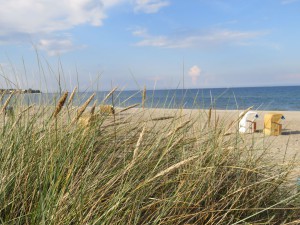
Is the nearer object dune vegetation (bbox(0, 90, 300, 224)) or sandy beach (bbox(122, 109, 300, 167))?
dune vegetation (bbox(0, 90, 300, 224))

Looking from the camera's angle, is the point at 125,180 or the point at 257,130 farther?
the point at 257,130

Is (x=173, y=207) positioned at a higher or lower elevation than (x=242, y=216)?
higher

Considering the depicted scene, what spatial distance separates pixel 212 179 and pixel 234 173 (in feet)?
1.03

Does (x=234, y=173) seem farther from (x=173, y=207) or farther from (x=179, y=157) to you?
(x=173, y=207)

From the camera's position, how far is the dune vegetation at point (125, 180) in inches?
61.9

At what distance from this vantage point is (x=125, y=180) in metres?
1.68

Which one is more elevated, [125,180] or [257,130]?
[125,180]

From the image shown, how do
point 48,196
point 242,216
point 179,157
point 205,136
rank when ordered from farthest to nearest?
point 205,136 < point 179,157 < point 242,216 < point 48,196

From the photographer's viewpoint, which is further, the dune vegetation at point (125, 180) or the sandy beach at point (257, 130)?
the sandy beach at point (257, 130)

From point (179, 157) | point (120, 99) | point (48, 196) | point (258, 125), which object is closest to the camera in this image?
point (48, 196)

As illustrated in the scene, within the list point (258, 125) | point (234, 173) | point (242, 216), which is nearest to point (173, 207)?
point (242, 216)

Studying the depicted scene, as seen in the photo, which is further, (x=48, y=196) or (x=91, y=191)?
(x=91, y=191)

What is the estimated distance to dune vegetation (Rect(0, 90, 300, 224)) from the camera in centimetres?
157

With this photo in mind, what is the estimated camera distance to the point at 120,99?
9.33 ft
